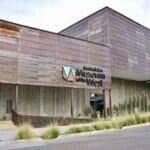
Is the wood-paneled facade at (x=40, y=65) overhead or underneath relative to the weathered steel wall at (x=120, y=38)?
underneath

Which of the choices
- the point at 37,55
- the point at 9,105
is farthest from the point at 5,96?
the point at 37,55

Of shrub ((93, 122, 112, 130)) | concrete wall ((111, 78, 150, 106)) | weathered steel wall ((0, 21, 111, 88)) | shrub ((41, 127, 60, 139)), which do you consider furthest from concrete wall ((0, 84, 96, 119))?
shrub ((41, 127, 60, 139))

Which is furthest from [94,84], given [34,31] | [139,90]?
[139,90]

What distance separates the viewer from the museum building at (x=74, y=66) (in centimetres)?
1867

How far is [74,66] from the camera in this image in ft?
72.0

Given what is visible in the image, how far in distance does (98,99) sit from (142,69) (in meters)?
5.34

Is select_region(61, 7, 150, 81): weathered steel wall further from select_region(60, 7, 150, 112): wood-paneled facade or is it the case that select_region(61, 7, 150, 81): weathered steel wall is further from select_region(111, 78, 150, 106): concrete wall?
select_region(111, 78, 150, 106): concrete wall

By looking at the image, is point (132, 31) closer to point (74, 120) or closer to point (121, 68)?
point (121, 68)

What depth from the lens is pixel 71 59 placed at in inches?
859

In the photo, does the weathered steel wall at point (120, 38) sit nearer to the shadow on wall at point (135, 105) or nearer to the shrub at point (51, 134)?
the shadow on wall at point (135, 105)

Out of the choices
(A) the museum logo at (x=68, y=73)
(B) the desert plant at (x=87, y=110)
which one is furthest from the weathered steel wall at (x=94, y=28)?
(B) the desert plant at (x=87, y=110)

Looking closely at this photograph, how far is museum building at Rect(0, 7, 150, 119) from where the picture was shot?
18672 millimetres

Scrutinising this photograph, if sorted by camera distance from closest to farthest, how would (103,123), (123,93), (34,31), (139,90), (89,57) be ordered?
(103,123)
(34,31)
(89,57)
(123,93)
(139,90)

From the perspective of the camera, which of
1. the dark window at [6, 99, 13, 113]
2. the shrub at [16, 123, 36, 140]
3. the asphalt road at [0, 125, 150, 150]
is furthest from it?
the dark window at [6, 99, 13, 113]
